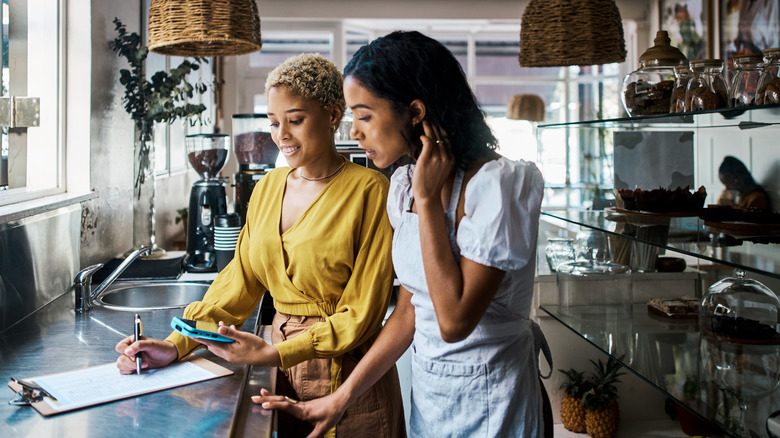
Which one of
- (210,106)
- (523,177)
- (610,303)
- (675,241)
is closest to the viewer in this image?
(523,177)

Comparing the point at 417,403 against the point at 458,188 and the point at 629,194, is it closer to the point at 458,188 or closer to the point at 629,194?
the point at 458,188

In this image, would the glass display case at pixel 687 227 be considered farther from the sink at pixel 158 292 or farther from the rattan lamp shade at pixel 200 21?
the sink at pixel 158 292

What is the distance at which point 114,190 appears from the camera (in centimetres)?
294

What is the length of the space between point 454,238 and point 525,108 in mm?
8519

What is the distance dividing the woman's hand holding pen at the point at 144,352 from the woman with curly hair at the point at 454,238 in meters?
0.30

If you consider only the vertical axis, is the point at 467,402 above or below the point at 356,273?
below

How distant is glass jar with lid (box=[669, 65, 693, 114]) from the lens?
183 cm

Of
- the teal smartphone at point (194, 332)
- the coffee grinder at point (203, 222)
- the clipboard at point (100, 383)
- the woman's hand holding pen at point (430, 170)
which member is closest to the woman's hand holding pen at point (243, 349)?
the teal smartphone at point (194, 332)

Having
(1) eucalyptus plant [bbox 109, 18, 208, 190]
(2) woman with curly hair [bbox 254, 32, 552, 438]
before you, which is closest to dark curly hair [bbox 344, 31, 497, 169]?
(2) woman with curly hair [bbox 254, 32, 552, 438]

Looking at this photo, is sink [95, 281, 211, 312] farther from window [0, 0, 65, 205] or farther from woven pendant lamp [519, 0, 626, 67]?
woven pendant lamp [519, 0, 626, 67]

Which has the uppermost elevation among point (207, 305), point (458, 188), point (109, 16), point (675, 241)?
point (109, 16)

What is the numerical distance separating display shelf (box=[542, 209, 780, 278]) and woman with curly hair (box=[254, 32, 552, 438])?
0.50m

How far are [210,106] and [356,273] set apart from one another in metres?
5.98

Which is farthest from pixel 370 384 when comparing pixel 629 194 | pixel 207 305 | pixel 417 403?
pixel 629 194
